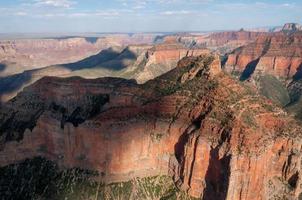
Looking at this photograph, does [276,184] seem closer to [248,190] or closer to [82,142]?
[248,190]

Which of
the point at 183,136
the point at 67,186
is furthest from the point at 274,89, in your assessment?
the point at 67,186

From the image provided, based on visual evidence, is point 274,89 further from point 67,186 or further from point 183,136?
point 67,186

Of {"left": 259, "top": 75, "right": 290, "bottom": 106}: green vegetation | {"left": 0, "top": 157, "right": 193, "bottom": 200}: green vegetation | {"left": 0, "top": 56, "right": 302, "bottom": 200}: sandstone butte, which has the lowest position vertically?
{"left": 259, "top": 75, "right": 290, "bottom": 106}: green vegetation

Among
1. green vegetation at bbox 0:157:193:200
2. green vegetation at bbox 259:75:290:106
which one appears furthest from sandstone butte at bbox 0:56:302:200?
green vegetation at bbox 259:75:290:106

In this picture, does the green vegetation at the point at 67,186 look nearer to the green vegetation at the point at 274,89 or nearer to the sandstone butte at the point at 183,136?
the sandstone butte at the point at 183,136

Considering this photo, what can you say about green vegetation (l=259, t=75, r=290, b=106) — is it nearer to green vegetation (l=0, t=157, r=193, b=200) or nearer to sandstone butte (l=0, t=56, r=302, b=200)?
sandstone butte (l=0, t=56, r=302, b=200)

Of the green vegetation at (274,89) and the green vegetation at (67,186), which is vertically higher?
the green vegetation at (67,186)

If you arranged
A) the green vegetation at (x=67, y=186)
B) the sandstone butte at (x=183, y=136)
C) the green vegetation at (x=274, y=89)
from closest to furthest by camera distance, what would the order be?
the sandstone butte at (x=183, y=136) < the green vegetation at (x=67, y=186) < the green vegetation at (x=274, y=89)

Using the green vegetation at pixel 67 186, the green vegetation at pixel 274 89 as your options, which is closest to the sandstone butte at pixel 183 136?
the green vegetation at pixel 67 186

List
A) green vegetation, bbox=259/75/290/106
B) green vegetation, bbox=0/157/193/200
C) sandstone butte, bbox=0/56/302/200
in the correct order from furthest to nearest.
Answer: green vegetation, bbox=259/75/290/106 < green vegetation, bbox=0/157/193/200 < sandstone butte, bbox=0/56/302/200
